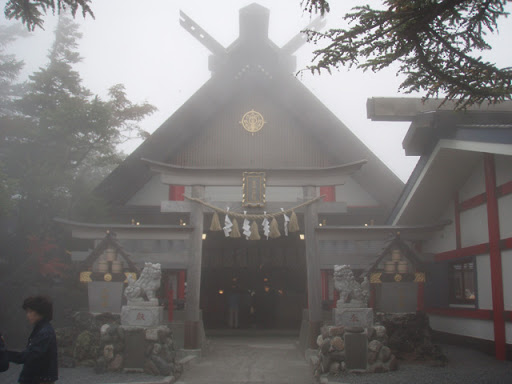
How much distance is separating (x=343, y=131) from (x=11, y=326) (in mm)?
8994

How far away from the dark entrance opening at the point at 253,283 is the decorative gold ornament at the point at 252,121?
10.6 feet

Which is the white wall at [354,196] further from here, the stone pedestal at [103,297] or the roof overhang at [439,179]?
the stone pedestal at [103,297]

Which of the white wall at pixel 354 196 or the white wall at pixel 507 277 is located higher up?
the white wall at pixel 354 196

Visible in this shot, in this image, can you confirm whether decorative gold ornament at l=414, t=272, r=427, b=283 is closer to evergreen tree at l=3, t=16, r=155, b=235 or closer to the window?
the window

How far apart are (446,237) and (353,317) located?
3784 millimetres

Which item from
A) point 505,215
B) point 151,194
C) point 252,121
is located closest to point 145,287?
point 151,194

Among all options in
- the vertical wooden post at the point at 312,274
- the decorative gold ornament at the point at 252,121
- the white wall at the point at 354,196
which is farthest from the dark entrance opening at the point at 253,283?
the vertical wooden post at the point at 312,274

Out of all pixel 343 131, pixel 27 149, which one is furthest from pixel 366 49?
pixel 27 149

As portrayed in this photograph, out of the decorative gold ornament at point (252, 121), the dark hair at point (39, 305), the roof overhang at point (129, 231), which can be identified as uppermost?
the decorative gold ornament at point (252, 121)

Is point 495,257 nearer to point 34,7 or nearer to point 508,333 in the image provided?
point 508,333

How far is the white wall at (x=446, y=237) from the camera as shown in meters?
9.52

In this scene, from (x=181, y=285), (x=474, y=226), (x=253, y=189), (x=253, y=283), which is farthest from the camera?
(x=253, y=283)

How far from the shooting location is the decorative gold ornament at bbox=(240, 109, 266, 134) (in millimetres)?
11820

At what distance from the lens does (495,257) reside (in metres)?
7.54
